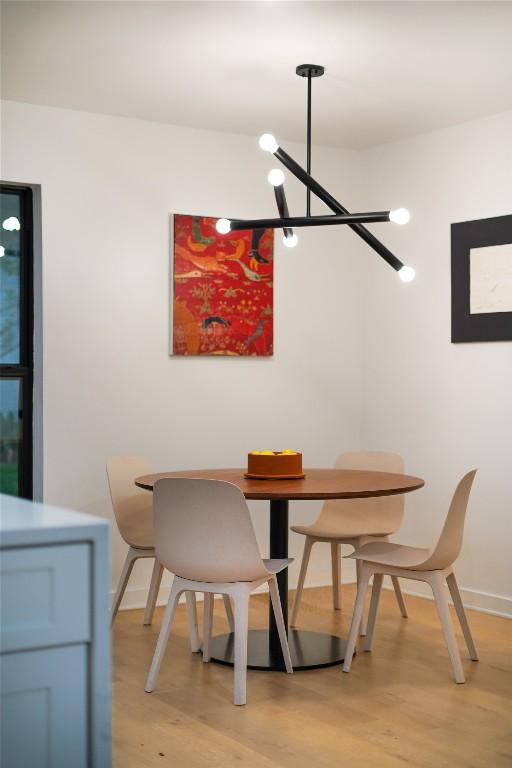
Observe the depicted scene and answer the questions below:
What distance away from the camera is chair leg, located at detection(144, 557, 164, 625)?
4.66m

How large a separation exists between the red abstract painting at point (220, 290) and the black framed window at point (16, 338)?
0.78m

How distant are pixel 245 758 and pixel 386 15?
2608 millimetres

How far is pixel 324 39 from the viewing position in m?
3.90

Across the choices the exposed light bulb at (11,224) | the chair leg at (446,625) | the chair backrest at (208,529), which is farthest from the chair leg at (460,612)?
the exposed light bulb at (11,224)

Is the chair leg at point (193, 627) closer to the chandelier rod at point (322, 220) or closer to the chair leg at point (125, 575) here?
the chair leg at point (125, 575)

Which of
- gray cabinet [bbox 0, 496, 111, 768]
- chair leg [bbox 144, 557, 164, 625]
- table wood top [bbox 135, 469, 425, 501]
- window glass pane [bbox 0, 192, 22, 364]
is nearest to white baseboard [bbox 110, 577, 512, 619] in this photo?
chair leg [bbox 144, 557, 164, 625]

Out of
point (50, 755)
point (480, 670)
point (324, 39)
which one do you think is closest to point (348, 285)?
point (324, 39)

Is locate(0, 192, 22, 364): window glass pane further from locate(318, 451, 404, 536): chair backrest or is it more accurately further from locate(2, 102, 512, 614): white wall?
locate(318, 451, 404, 536): chair backrest

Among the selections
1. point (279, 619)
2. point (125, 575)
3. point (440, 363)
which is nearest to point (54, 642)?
point (279, 619)

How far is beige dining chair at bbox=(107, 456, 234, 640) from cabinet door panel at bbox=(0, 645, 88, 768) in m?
2.67

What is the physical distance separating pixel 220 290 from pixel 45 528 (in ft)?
12.4

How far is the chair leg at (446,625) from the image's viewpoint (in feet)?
12.6

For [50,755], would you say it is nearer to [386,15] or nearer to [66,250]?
[386,15]

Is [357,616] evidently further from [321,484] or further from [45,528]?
[45,528]
